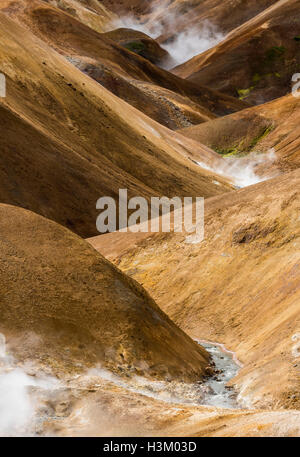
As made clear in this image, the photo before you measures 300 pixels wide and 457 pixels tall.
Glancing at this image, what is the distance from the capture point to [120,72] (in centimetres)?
10800

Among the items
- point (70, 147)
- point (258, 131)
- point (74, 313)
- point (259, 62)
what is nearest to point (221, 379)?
point (74, 313)

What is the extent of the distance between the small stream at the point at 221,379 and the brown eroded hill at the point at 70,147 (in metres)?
20.4

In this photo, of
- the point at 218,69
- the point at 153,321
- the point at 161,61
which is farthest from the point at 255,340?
the point at 161,61

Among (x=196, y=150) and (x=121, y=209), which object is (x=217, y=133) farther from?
(x=121, y=209)

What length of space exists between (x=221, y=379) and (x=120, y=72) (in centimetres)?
8652

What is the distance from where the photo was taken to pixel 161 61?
517ft

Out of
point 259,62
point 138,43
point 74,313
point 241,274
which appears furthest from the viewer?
point 138,43

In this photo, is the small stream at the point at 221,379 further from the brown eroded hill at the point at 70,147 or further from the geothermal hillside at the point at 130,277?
the brown eroded hill at the point at 70,147

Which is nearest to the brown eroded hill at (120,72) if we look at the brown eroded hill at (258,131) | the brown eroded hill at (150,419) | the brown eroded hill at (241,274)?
the brown eroded hill at (258,131)

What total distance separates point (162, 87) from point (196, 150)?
3436cm

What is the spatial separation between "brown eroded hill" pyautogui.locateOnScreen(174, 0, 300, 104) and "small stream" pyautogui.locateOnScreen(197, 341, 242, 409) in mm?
108942

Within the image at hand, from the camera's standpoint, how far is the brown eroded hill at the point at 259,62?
13775 centimetres

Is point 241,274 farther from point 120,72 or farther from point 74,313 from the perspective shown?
point 120,72

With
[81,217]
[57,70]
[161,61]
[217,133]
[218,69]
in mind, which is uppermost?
[161,61]
